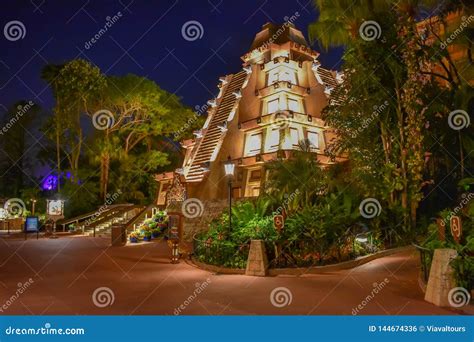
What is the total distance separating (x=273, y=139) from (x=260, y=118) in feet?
5.35

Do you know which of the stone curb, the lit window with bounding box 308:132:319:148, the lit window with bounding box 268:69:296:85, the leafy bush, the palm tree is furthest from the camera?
the palm tree

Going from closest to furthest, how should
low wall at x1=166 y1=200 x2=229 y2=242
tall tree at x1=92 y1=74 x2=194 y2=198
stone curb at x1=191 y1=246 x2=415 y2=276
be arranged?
stone curb at x1=191 y1=246 x2=415 y2=276
low wall at x1=166 y1=200 x2=229 y2=242
tall tree at x1=92 y1=74 x2=194 y2=198

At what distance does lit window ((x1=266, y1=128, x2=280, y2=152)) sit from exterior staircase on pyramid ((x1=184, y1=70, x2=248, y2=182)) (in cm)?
344

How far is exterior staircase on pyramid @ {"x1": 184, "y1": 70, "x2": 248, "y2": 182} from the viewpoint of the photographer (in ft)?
99.5

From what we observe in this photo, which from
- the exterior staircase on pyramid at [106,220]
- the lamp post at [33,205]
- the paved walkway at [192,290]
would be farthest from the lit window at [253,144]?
the lamp post at [33,205]

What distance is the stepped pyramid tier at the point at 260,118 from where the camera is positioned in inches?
1109

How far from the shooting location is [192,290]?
30.0ft

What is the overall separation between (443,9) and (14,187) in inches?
1669

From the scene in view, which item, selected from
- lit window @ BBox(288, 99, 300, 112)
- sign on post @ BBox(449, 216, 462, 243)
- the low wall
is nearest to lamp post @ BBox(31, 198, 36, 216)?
the low wall

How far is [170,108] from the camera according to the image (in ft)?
123

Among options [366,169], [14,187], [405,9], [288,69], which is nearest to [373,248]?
[366,169]

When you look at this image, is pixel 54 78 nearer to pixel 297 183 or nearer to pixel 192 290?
pixel 297 183

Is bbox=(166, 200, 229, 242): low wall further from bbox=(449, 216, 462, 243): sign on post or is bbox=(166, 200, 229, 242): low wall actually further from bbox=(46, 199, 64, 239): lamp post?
bbox=(449, 216, 462, 243): sign on post

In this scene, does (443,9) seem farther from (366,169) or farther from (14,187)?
(14,187)
